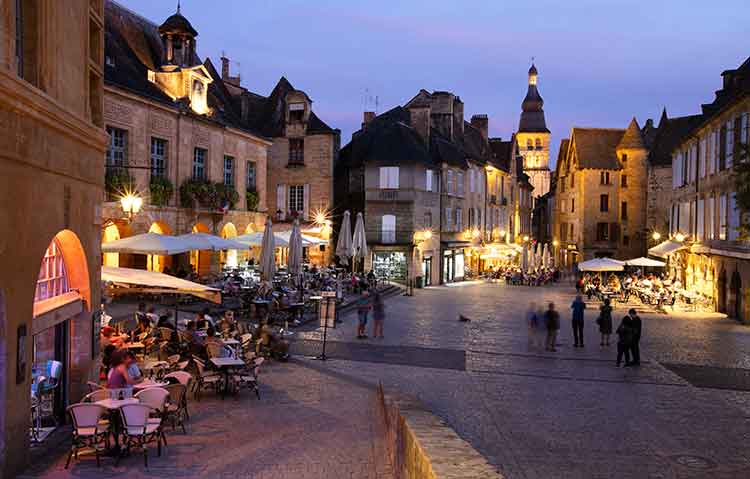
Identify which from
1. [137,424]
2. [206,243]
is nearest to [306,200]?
[206,243]

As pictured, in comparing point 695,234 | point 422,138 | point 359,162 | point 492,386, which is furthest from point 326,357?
point 422,138

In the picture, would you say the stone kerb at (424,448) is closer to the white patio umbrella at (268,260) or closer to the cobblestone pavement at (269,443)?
the cobblestone pavement at (269,443)

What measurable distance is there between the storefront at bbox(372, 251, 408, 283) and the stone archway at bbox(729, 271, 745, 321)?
57.8ft

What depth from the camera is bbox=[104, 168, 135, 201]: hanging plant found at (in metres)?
22.7

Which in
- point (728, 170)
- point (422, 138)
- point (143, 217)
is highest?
point (422, 138)

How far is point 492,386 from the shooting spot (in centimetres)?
1380

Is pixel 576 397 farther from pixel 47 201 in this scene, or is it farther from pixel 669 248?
pixel 669 248

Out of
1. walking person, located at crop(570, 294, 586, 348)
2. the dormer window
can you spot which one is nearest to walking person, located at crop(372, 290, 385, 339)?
walking person, located at crop(570, 294, 586, 348)

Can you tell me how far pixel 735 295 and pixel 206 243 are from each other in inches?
818

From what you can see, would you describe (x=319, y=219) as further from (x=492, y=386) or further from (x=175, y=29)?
(x=492, y=386)

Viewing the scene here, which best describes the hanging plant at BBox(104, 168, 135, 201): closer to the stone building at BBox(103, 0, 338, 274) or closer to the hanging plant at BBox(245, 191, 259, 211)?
the stone building at BBox(103, 0, 338, 274)

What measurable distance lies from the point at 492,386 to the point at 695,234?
2329cm

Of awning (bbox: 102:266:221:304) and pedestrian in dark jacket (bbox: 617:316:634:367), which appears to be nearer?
awning (bbox: 102:266:221:304)

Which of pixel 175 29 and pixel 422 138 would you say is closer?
pixel 175 29
